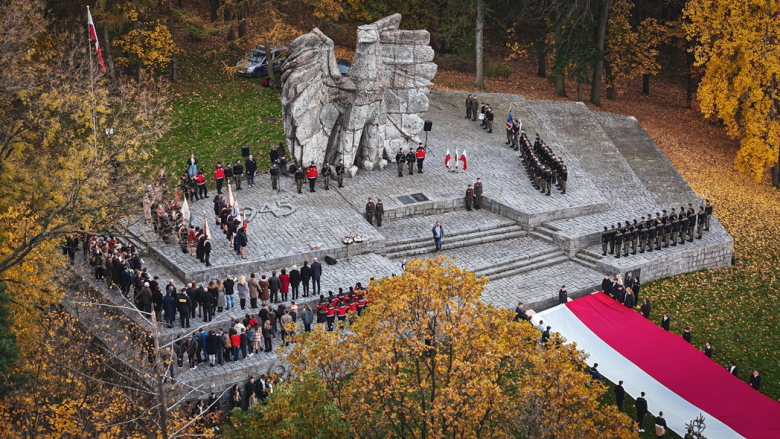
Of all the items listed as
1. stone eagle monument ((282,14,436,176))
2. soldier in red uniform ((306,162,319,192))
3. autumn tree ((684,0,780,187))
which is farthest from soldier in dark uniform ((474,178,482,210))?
autumn tree ((684,0,780,187))

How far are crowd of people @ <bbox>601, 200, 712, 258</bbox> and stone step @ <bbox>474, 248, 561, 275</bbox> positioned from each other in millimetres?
2012

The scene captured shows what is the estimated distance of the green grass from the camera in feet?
113

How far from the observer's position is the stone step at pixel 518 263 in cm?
2805

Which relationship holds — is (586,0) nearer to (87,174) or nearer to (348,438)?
(87,174)

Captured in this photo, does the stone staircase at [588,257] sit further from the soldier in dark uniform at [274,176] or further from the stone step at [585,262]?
the soldier in dark uniform at [274,176]

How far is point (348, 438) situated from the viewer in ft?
49.4

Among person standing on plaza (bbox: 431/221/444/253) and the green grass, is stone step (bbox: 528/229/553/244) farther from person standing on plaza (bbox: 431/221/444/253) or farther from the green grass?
the green grass

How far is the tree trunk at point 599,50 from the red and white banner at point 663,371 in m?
21.2

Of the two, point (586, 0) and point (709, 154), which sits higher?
point (586, 0)

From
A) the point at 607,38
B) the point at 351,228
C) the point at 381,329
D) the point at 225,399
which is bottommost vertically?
the point at 225,399

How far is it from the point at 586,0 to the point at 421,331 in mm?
30284

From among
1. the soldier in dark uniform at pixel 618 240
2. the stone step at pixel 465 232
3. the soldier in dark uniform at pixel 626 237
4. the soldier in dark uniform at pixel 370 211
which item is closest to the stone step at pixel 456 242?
the stone step at pixel 465 232

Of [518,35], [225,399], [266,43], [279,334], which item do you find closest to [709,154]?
[518,35]

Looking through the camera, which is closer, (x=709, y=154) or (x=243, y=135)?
(x=243, y=135)
